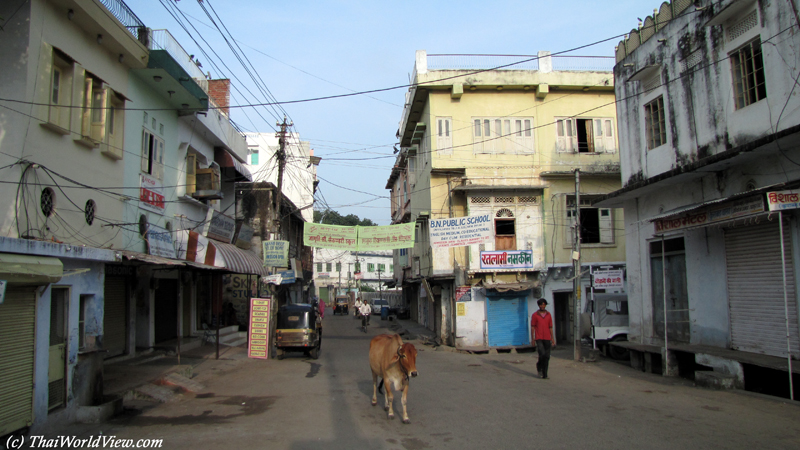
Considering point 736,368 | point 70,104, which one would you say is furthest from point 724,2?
point 70,104

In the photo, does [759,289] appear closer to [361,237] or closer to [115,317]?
[361,237]

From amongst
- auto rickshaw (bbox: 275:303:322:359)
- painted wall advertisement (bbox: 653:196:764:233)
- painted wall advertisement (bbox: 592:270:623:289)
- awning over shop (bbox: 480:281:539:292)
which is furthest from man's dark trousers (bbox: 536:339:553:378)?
awning over shop (bbox: 480:281:539:292)

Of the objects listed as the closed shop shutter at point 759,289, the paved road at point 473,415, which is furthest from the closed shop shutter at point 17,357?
the closed shop shutter at point 759,289

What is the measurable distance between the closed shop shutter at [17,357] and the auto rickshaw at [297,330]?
950 cm

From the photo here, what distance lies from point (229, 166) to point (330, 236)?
662 cm

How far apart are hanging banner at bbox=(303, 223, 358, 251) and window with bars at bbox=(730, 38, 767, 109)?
1219 centimetres

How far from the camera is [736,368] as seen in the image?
34.7 ft

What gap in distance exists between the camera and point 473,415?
343 inches

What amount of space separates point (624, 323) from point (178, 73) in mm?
16862

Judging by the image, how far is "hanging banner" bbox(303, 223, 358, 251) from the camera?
18.6m

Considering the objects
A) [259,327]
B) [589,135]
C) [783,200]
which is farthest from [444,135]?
[783,200]

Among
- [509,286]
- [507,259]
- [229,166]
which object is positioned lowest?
[509,286]

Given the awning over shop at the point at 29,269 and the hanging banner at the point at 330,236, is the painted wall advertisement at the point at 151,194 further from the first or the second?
the awning over shop at the point at 29,269

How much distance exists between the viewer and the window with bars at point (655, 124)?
14277 millimetres
